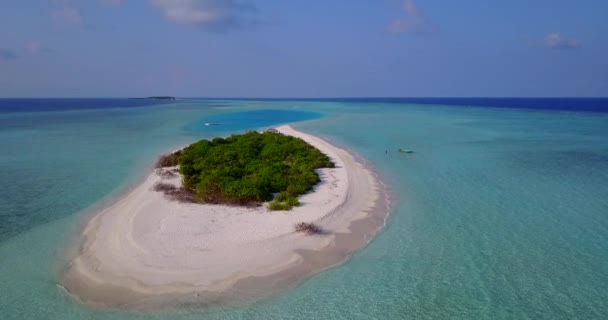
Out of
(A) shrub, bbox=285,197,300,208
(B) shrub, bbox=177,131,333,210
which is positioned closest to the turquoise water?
(B) shrub, bbox=177,131,333,210

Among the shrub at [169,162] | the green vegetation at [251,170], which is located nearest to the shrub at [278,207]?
the green vegetation at [251,170]

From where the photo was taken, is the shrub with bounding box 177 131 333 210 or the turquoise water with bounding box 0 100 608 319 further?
the shrub with bounding box 177 131 333 210

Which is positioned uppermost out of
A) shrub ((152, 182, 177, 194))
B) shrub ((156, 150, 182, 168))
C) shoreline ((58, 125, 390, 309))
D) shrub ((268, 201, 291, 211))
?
shrub ((156, 150, 182, 168))

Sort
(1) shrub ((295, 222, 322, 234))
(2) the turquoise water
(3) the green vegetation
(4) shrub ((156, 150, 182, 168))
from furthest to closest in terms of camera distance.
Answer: (4) shrub ((156, 150, 182, 168)) < (3) the green vegetation < (1) shrub ((295, 222, 322, 234)) < (2) the turquoise water

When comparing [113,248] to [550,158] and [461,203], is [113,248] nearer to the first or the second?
[461,203]

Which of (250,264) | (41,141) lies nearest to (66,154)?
(41,141)

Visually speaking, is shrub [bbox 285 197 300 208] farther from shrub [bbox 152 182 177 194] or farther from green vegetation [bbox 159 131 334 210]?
shrub [bbox 152 182 177 194]

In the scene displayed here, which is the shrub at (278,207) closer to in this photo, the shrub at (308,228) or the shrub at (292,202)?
the shrub at (292,202)
